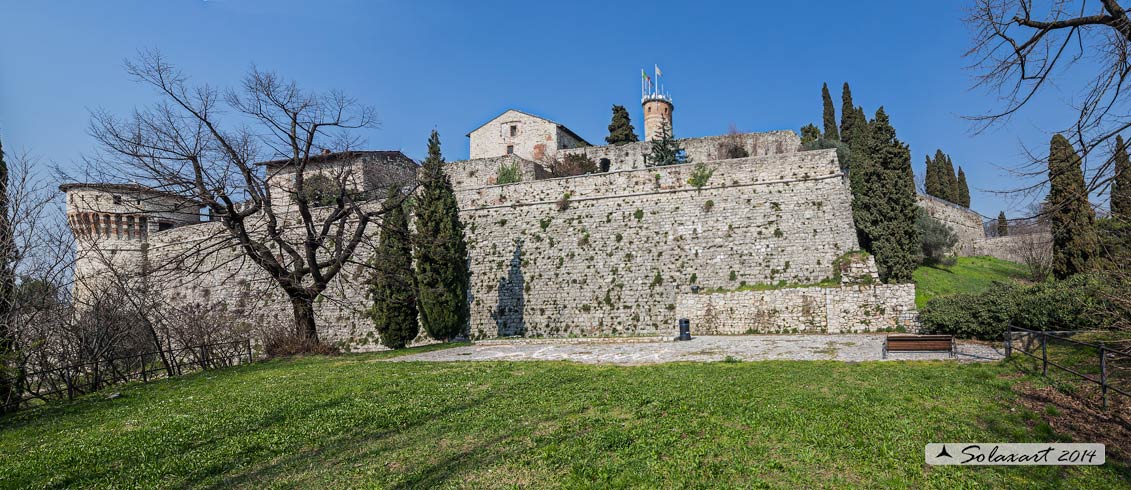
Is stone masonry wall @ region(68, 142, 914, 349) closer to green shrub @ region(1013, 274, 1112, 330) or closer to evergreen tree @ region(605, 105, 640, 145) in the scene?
green shrub @ region(1013, 274, 1112, 330)

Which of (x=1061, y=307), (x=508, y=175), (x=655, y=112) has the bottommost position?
(x=1061, y=307)

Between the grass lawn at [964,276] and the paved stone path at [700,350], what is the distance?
8.71 meters

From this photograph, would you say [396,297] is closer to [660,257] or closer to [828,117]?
[660,257]

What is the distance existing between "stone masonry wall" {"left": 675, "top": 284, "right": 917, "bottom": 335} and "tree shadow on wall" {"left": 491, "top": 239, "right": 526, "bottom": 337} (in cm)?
685

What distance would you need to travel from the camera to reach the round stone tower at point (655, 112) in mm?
47750

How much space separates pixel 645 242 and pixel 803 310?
6.98m

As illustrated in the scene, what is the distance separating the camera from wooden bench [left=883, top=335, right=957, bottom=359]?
472 inches

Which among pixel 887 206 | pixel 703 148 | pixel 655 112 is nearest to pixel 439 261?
pixel 887 206

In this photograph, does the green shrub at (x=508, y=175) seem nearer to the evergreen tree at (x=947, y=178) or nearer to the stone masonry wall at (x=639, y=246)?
the stone masonry wall at (x=639, y=246)

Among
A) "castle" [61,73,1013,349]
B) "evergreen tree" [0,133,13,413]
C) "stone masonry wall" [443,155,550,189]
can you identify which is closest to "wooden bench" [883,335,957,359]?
"castle" [61,73,1013,349]

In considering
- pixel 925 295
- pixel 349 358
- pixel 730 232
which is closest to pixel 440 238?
pixel 349 358

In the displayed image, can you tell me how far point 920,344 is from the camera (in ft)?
39.8

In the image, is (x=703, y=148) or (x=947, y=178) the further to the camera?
(x=947, y=178)

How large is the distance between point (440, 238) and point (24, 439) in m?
14.3
